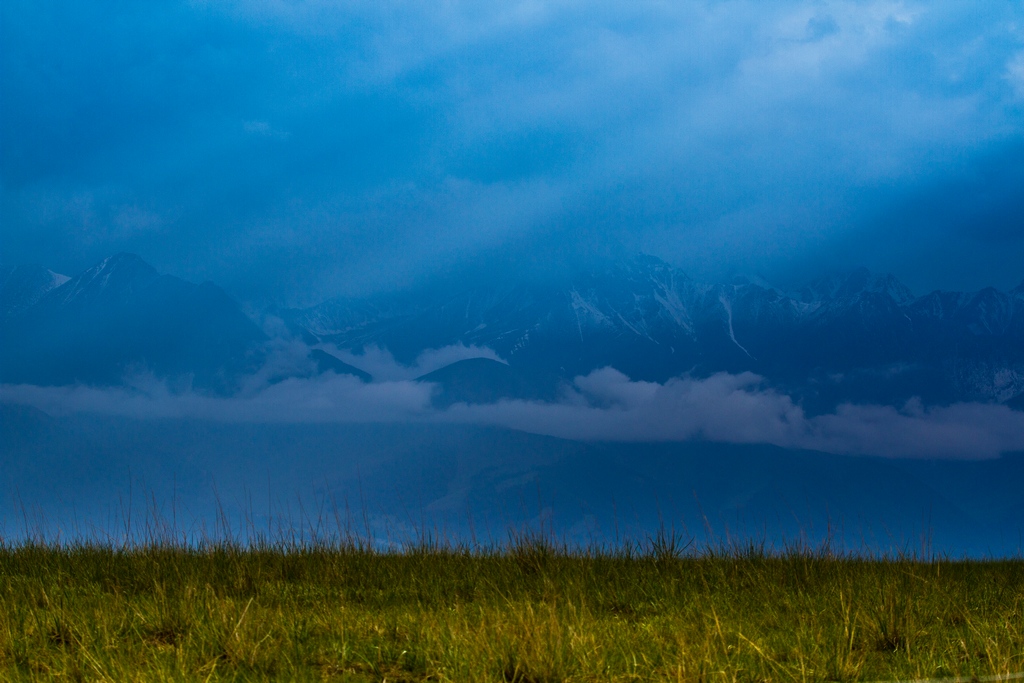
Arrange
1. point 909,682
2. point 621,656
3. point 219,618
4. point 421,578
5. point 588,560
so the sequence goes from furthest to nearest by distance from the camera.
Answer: point 588,560, point 421,578, point 219,618, point 621,656, point 909,682

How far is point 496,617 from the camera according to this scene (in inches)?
223

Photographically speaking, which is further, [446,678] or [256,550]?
[256,550]

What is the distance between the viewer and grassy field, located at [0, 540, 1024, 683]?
4.86m

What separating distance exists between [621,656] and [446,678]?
118cm

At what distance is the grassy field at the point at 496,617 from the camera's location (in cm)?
486

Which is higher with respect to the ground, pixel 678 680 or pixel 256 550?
pixel 256 550

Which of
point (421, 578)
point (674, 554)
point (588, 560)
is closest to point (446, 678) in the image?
point (421, 578)

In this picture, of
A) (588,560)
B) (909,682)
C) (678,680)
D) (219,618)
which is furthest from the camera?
(588,560)

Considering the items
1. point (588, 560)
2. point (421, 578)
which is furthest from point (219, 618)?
point (588, 560)

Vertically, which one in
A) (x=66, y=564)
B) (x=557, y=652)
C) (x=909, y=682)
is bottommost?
(x=909, y=682)

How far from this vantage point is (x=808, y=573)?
8234 mm

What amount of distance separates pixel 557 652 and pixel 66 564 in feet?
21.9

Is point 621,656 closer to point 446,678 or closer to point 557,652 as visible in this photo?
point 557,652

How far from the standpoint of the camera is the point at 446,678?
4496 millimetres
